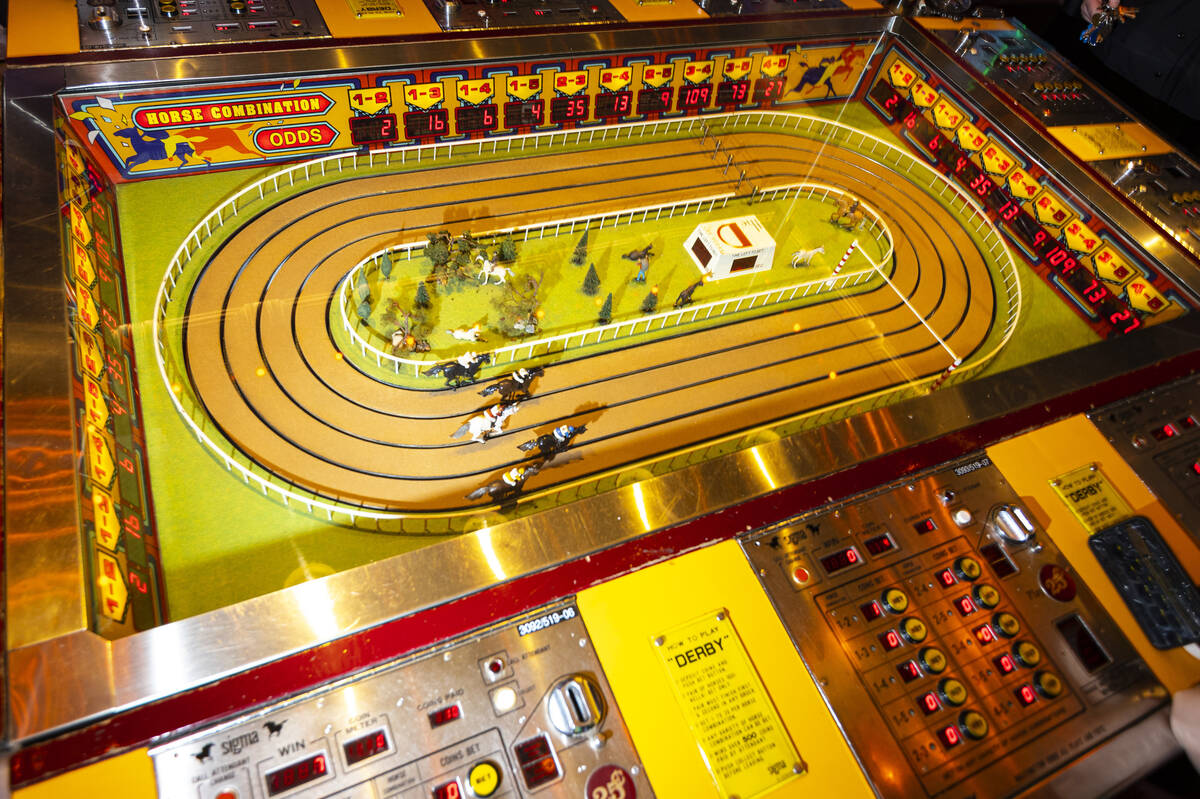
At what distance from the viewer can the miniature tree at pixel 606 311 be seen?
5.16m

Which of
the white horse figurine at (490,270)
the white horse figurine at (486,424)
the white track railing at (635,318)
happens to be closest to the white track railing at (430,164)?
the white horse figurine at (486,424)

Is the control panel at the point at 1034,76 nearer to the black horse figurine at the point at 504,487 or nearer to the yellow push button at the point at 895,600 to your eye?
the yellow push button at the point at 895,600

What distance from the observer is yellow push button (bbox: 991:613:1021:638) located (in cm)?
340

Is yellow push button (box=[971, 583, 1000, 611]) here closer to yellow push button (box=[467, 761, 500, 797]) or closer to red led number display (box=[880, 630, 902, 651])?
red led number display (box=[880, 630, 902, 651])

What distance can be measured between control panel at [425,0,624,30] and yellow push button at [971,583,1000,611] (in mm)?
5819

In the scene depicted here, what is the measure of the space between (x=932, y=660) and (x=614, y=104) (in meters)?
5.63

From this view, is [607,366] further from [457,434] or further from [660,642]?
[660,642]

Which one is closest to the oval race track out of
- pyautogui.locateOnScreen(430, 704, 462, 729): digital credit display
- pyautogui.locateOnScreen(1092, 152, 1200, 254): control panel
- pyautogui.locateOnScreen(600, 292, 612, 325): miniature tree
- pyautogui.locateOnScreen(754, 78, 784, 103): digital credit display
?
pyautogui.locateOnScreen(600, 292, 612, 325): miniature tree

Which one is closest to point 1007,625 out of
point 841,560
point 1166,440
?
point 841,560

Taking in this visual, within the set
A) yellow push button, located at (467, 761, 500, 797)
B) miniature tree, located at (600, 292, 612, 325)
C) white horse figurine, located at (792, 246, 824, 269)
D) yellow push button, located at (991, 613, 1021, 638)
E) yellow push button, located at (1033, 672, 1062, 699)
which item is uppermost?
white horse figurine, located at (792, 246, 824, 269)

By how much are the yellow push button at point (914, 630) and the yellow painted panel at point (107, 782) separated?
128 inches

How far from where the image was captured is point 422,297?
203 inches

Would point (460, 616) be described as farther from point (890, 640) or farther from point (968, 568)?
point (968, 568)

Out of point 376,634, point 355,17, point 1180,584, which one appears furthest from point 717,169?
point 376,634
